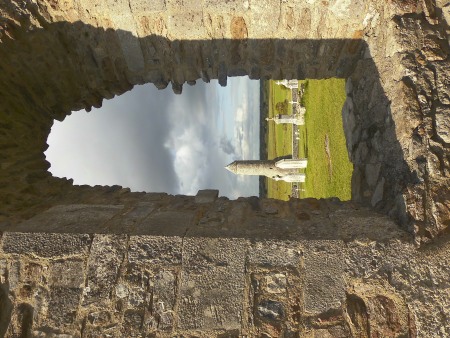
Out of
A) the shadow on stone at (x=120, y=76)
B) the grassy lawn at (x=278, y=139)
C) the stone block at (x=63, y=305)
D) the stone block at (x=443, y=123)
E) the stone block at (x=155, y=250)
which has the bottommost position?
the stone block at (x=63, y=305)

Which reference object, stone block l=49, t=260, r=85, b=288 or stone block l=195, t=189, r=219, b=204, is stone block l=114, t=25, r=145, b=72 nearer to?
stone block l=195, t=189, r=219, b=204

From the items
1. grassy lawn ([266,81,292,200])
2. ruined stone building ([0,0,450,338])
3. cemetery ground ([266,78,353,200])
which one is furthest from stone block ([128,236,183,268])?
grassy lawn ([266,81,292,200])

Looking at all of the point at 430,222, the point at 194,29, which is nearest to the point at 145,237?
the point at 430,222

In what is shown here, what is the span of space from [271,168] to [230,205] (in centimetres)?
1593

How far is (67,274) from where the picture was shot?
9.16ft

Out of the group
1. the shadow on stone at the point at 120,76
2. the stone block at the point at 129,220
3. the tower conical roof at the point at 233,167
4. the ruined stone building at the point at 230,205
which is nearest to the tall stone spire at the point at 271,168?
the tower conical roof at the point at 233,167

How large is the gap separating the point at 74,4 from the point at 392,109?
3.36 m

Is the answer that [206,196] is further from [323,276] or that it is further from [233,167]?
[233,167]

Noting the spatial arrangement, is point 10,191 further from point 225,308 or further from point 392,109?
point 392,109

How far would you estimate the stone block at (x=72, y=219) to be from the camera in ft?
9.86

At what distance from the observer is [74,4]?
157 inches

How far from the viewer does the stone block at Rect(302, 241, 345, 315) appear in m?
2.57

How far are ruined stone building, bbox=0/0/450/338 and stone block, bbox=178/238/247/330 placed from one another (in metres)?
0.01

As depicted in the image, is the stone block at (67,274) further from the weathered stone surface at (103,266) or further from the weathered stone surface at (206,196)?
the weathered stone surface at (206,196)
